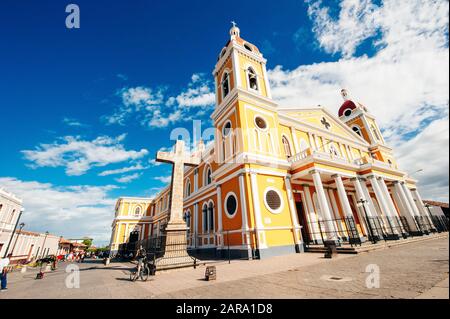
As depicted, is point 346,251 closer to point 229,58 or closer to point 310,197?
point 310,197

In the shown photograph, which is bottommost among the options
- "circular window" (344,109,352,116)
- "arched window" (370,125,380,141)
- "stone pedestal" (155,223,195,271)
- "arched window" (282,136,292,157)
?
"stone pedestal" (155,223,195,271)

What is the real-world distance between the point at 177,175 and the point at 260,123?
332 inches

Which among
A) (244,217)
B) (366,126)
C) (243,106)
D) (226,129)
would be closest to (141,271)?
(244,217)

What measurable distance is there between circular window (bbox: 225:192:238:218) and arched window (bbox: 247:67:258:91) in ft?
31.5

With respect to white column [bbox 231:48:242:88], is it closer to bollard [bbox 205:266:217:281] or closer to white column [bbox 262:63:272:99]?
white column [bbox 262:63:272:99]

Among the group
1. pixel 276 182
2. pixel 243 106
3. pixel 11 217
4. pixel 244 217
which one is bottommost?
pixel 244 217

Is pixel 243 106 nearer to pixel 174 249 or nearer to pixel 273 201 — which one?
pixel 273 201

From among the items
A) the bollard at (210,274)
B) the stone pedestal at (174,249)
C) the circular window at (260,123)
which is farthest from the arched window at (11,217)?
the circular window at (260,123)

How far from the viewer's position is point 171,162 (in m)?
9.93

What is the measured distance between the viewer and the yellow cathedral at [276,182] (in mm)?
11930

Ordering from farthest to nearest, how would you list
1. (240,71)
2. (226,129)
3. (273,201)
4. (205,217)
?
(205,217)
(240,71)
(226,129)
(273,201)

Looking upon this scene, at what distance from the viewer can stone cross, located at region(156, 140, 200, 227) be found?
901 cm

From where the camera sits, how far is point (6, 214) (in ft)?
75.7

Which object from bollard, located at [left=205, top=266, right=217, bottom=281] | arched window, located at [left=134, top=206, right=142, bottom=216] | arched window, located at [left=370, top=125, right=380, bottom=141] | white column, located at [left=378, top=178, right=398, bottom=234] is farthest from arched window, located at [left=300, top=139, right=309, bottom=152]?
arched window, located at [left=134, top=206, right=142, bottom=216]
